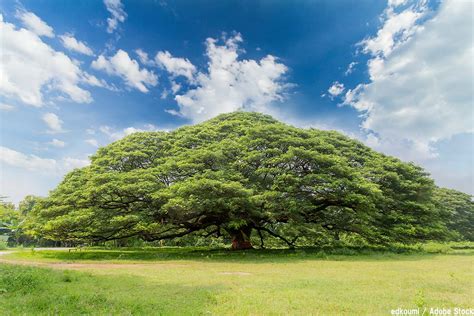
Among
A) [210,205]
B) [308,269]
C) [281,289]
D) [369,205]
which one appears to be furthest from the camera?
[369,205]

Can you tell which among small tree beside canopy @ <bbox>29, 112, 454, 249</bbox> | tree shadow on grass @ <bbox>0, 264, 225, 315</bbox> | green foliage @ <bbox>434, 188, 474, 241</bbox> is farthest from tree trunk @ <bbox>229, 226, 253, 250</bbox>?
green foliage @ <bbox>434, 188, 474, 241</bbox>

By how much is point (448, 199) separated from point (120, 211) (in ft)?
125

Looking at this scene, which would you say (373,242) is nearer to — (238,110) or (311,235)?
(311,235)

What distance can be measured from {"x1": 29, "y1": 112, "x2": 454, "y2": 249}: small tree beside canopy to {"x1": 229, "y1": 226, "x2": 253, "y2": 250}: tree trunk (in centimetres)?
7

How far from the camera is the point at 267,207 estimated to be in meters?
A: 17.0

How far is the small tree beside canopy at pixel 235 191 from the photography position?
16.5m

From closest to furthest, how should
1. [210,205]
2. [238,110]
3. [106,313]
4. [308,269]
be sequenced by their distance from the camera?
[106,313] → [308,269] → [210,205] → [238,110]

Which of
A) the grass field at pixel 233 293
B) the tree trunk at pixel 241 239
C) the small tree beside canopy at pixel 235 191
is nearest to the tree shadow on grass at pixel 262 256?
the small tree beside canopy at pixel 235 191

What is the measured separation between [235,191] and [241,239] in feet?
23.3

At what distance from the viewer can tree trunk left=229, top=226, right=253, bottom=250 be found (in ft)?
69.4

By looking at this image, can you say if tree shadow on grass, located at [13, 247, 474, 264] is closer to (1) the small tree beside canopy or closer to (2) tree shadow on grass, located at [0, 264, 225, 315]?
(1) the small tree beside canopy

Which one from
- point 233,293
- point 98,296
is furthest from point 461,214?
point 98,296

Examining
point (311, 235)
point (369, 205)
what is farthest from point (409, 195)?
point (311, 235)

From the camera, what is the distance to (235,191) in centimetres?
1555
